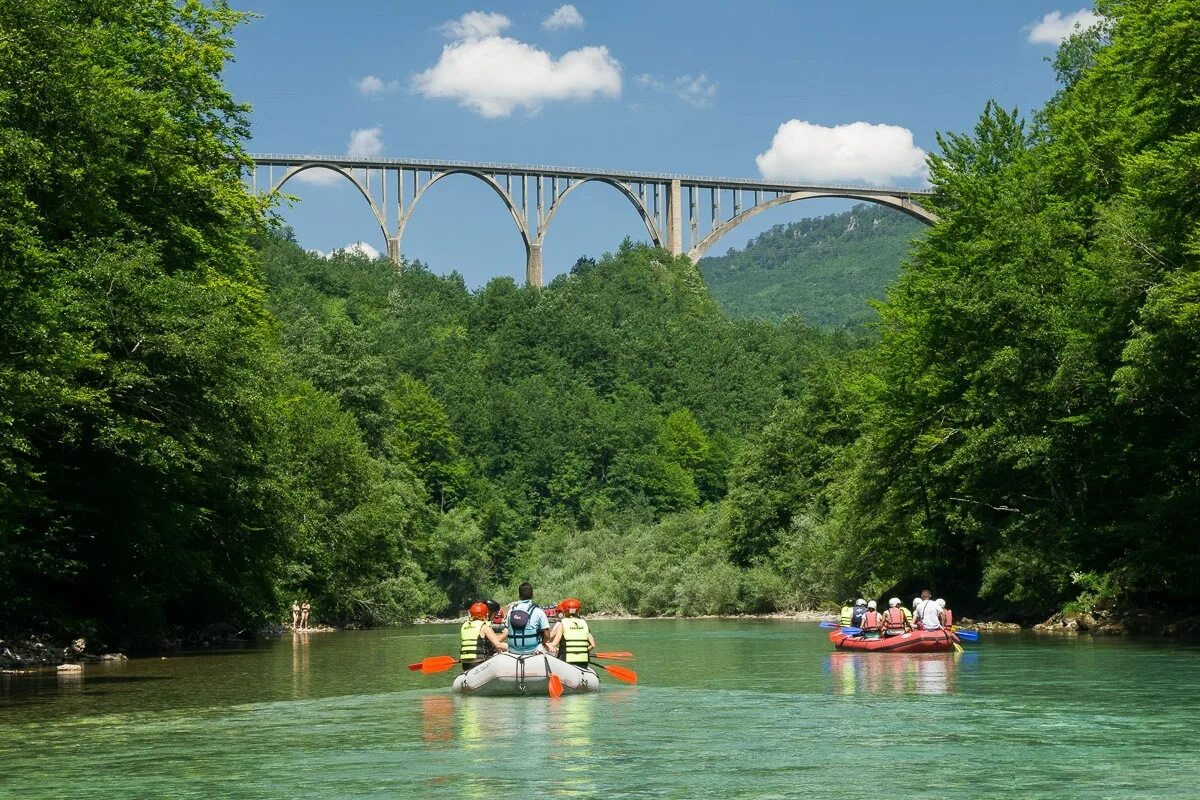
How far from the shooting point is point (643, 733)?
66.0ft

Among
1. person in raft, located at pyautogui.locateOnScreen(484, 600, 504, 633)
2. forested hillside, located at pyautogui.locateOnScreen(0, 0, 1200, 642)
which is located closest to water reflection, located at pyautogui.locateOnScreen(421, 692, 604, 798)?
person in raft, located at pyautogui.locateOnScreen(484, 600, 504, 633)

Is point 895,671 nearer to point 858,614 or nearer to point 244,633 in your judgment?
point 858,614

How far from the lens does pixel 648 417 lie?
422ft

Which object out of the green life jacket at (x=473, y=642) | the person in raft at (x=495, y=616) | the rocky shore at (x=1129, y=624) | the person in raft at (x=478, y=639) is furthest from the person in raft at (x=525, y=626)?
the rocky shore at (x=1129, y=624)

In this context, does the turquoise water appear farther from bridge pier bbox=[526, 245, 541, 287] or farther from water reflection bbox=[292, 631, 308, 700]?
bridge pier bbox=[526, 245, 541, 287]

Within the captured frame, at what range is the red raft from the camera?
115ft

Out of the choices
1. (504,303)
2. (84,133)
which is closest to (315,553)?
(84,133)

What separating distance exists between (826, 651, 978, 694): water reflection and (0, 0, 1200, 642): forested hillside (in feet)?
22.4

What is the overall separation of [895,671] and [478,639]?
323 inches

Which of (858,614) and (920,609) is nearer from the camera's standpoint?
(920,609)

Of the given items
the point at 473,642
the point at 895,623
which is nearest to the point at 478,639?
the point at 473,642

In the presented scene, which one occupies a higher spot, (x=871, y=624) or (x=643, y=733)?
(x=871, y=624)

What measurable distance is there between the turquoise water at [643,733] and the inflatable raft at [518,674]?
0.96 ft

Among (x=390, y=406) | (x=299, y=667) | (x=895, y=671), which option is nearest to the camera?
(x=895, y=671)
